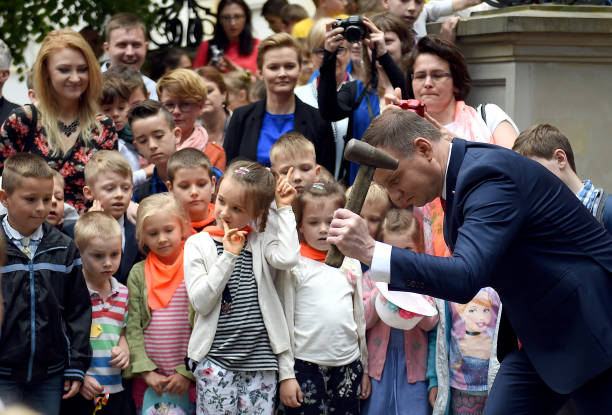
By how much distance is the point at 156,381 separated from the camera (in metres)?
5.05

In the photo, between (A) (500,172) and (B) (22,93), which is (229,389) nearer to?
(A) (500,172)

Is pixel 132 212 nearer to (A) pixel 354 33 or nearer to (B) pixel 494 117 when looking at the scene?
(A) pixel 354 33

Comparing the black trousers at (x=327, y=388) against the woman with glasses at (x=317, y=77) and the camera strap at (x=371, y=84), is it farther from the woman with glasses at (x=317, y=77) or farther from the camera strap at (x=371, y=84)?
the camera strap at (x=371, y=84)

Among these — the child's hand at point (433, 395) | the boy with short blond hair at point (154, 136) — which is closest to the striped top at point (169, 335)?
the boy with short blond hair at point (154, 136)

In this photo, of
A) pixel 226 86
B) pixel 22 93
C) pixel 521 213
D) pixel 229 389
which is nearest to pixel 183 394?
pixel 229 389

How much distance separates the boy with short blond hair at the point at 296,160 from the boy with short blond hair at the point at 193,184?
0.39 metres

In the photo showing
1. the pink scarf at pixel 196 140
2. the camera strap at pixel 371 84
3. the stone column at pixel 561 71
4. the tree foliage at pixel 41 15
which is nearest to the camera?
the stone column at pixel 561 71

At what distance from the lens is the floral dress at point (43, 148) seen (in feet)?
18.4

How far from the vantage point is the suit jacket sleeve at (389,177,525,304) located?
3293 millimetres

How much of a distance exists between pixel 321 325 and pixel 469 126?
53.0 inches

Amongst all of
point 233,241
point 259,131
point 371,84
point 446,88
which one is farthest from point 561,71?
point 233,241

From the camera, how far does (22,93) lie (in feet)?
49.0

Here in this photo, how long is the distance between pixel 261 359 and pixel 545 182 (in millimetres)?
1906

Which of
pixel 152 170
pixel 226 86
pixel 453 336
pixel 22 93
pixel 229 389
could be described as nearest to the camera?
pixel 229 389
